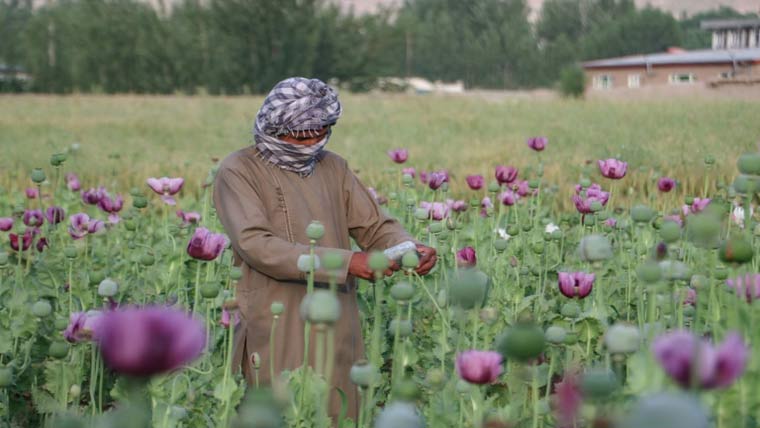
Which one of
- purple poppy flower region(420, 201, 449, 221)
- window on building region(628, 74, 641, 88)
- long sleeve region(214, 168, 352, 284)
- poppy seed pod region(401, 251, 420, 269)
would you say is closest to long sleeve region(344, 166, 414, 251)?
long sleeve region(214, 168, 352, 284)

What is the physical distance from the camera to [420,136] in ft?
37.3

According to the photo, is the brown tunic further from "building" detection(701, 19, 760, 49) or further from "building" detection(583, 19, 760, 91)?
"building" detection(701, 19, 760, 49)

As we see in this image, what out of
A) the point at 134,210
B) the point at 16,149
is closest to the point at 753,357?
the point at 134,210

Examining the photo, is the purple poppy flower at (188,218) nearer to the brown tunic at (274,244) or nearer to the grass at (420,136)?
the grass at (420,136)

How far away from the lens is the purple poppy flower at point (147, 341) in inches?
25.2

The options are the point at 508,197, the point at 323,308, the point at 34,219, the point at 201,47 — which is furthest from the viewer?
the point at 201,47

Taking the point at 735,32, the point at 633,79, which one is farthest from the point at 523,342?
the point at 735,32

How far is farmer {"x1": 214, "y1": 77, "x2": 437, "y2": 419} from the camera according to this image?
228 centimetres

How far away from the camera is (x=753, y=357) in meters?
1.26

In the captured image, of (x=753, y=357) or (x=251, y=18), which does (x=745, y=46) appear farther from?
(x=753, y=357)

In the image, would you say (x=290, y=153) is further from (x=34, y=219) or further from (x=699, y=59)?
(x=699, y=59)

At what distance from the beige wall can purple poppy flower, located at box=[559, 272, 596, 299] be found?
27101 mm

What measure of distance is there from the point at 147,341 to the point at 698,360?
0.38 metres

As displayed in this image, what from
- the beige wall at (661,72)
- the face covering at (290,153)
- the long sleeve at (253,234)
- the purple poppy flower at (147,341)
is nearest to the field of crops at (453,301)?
the purple poppy flower at (147,341)
